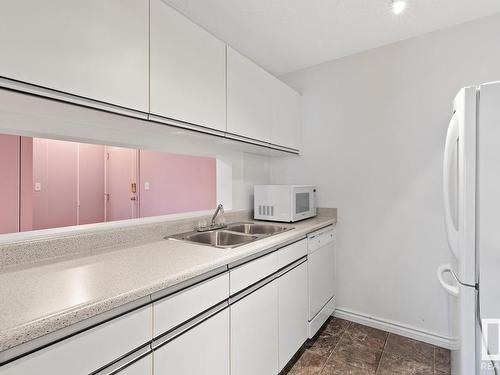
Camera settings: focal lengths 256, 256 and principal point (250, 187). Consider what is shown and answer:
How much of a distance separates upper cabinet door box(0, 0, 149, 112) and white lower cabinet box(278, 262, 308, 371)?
4.27ft

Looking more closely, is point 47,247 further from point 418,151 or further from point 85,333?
point 418,151

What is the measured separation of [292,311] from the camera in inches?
65.9

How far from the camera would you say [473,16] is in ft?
5.89

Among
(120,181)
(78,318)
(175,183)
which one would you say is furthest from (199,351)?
(120,181)

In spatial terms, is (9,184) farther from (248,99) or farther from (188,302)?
(188,302)

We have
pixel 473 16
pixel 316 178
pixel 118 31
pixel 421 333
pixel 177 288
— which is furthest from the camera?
pixel 316 178

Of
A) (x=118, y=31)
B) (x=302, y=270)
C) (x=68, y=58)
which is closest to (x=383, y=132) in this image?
(x=302, y=270)

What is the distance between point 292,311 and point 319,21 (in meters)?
2.02

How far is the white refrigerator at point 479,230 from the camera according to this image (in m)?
0.97

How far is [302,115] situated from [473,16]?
1393 millimetres

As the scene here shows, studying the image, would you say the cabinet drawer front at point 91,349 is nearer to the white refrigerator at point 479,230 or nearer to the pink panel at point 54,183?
the white refrigerator at point 479,230

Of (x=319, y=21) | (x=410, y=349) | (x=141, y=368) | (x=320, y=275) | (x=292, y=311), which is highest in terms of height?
(x=319, y=21)

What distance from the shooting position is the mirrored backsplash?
2.60 meters

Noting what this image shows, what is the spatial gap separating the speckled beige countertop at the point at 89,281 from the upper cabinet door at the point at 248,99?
87 cm
